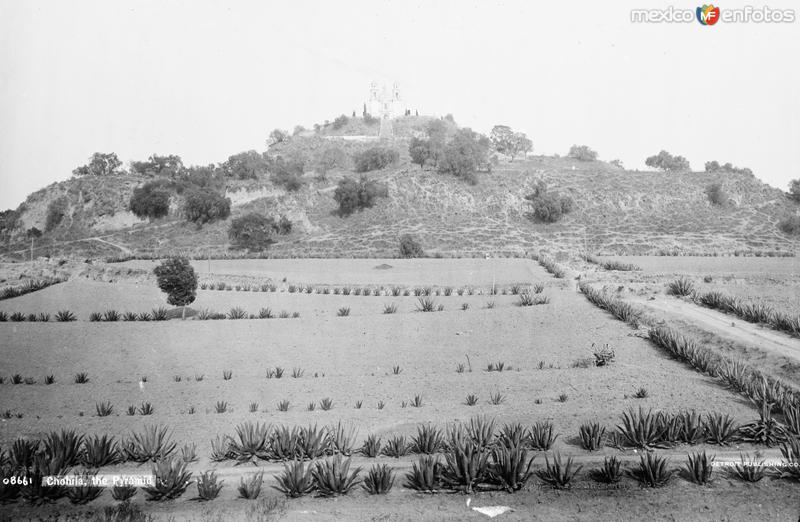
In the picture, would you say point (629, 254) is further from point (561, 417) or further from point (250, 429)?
point (250, 429)

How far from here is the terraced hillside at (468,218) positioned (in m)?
52.7

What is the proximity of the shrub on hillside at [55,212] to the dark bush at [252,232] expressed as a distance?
80.6ft

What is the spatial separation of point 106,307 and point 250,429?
59.3 feet

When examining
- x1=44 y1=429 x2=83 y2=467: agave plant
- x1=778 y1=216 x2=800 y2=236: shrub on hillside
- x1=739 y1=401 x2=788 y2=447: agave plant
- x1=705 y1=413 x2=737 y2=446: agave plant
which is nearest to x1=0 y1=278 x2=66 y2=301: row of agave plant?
x1=44 y1=429 x2=83 y2=467: agave plant

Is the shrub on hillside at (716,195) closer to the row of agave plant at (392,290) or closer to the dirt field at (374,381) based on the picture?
the row of agave plant at (392,290)

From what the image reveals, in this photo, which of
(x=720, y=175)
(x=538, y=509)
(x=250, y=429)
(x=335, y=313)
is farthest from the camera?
(x=720, y=175)

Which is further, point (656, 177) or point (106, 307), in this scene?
point (656, 177)

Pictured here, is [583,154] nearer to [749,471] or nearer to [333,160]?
[333,160]

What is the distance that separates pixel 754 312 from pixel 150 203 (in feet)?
184

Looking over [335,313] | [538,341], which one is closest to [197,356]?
[335,313]

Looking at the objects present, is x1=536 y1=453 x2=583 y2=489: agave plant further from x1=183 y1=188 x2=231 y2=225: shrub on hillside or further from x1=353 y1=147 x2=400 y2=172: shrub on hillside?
x1=353 y1=147 x2=400 y2=172: shrub on hillside

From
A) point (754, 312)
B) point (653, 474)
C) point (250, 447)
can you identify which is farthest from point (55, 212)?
point (653, 474)

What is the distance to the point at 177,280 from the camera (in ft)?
71.6

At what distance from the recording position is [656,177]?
227 ft
